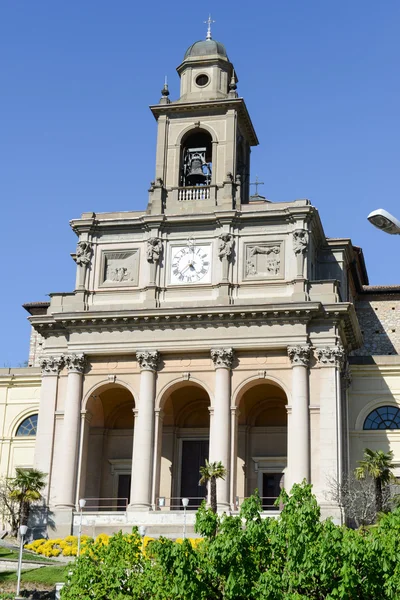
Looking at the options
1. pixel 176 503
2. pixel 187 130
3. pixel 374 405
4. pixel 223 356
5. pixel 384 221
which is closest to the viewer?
pixel 384 221

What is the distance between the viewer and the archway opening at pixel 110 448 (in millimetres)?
53969

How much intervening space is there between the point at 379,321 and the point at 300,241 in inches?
597

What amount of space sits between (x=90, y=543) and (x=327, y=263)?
3104 centimetres

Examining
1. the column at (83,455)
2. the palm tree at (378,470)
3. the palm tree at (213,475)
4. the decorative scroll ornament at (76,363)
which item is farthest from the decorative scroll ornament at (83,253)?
the palm tree at (378,470)

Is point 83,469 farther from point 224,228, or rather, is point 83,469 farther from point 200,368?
point 224,228

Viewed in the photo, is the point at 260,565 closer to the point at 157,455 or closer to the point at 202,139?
the point at 157,455

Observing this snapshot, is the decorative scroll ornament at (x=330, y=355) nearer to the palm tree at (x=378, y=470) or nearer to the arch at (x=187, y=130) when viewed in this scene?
the palm tree at (x=378, y=470)

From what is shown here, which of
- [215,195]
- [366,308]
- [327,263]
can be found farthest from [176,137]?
[366,308]

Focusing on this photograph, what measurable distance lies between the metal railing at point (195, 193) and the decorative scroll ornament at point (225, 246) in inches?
123

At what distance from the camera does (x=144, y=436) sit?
5016 centimetres

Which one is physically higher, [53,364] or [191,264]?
[191,264]

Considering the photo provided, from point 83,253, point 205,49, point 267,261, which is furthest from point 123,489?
point 205,49

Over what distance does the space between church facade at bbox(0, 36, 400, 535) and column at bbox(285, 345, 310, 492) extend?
75mm

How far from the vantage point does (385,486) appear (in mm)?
46188
